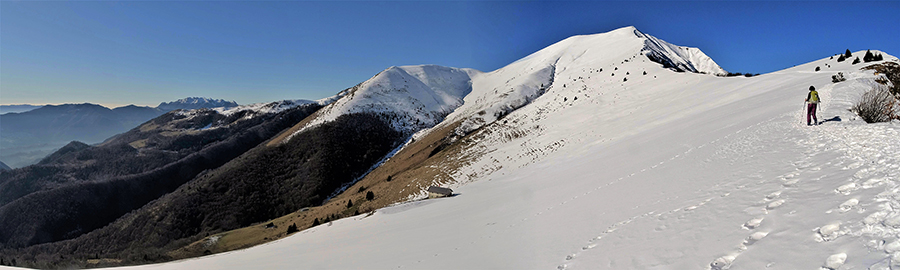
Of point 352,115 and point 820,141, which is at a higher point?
point 352,115

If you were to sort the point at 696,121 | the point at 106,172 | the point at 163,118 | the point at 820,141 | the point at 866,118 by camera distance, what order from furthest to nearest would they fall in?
the point at 163,118 → the point at 106,172 → the point at 696,121 → the point at 866,118 → the point at 820,141

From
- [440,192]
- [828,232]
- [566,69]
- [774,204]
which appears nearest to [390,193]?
[440,192]

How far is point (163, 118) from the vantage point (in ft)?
616

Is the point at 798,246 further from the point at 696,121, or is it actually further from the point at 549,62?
the point at 549,62

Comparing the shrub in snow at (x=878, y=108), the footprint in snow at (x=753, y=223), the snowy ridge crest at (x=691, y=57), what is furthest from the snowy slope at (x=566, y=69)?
the footprint in snow at (x=753, y=223)

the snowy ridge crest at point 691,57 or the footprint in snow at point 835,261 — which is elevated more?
the snowy ridge crest at point 691,57

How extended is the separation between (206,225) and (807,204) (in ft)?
211

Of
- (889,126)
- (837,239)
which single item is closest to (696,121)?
(889,126)

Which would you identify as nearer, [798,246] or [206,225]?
[798,246]

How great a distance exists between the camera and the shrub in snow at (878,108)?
38.1 ft

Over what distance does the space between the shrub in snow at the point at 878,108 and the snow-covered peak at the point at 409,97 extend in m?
71.1

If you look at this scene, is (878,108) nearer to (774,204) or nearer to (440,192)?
(774,204)

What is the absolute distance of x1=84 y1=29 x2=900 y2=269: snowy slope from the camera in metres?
4.69

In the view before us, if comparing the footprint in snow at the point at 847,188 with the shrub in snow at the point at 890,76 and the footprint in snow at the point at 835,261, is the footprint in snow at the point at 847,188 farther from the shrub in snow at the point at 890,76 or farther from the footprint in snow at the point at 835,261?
the shrub in snow at the point at 890,76
